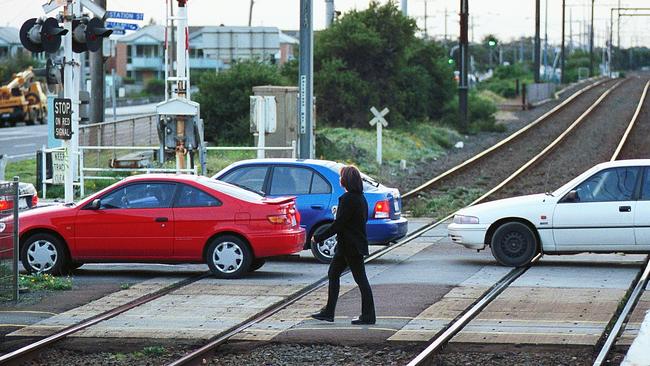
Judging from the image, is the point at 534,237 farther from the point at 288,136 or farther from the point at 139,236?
the point at 288,136

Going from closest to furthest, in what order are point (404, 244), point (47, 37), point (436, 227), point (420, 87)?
point (47, 37) → point (404, 244) → point (436, 227) → point (420, 87)

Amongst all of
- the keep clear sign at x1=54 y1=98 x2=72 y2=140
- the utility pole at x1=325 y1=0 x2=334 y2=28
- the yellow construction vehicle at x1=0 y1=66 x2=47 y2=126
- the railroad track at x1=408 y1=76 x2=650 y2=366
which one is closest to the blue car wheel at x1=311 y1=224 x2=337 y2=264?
the railroad track at x1=408 y1=76 x2=650 y2=366

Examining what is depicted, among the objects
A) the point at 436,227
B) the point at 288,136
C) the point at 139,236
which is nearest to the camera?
the point at 139,236

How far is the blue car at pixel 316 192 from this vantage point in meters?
18.7

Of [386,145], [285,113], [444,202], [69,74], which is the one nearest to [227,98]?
[386,145]

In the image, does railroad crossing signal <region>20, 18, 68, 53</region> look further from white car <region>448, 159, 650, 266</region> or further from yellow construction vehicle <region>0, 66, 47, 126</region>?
yellow construction vehicle <region>0, 66, 47, 126</region>

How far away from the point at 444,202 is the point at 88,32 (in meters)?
11.0

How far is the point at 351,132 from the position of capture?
152 ft

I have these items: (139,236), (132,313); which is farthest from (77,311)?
(139,236)

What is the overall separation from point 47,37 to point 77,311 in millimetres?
6515

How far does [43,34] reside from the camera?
19578mm

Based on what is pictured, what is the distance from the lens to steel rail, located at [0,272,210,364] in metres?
11.6

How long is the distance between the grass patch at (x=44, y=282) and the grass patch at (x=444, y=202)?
11398 mm

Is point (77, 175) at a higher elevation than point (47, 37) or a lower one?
lower
